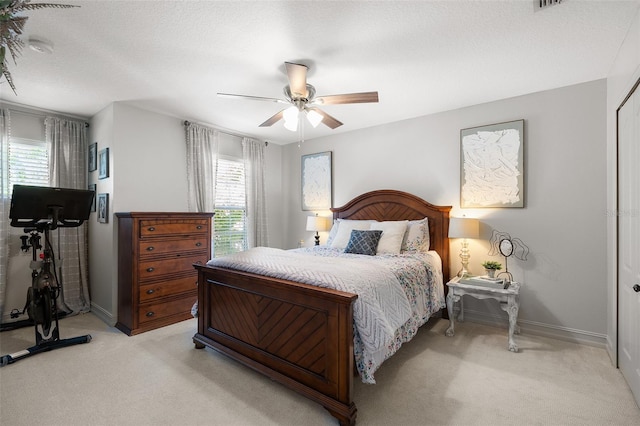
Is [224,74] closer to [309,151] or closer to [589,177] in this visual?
[309,151]

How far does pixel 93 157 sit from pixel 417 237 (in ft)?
14.3

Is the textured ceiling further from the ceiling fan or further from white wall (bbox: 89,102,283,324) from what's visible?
white wall (bbox: 89,102,283,324)

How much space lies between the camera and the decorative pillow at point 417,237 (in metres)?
3.77

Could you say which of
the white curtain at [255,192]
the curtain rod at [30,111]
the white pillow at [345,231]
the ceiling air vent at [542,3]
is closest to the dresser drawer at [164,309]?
the white curtain at [255,192]

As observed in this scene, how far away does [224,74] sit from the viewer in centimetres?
296

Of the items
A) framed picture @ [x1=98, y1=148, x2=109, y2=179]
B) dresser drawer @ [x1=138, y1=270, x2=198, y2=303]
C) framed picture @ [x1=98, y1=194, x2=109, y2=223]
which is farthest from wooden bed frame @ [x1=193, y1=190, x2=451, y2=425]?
framed picture @ [x1=98, y1=148, x2=109, y2=179]

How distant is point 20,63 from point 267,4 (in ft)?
7.93

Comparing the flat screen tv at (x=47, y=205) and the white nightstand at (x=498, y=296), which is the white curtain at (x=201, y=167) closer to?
the flat screen tv at (x=47, y=205)

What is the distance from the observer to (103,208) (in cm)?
383

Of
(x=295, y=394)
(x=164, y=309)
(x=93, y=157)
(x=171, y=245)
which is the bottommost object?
(x=295, y=394)

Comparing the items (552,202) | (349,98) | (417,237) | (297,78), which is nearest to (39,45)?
(297,78)

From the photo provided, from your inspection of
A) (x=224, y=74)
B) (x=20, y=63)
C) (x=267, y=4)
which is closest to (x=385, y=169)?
(x=224, y=74)

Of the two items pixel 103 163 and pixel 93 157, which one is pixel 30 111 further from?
pixel 103 163

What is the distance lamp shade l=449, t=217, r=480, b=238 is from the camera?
11.4ft
